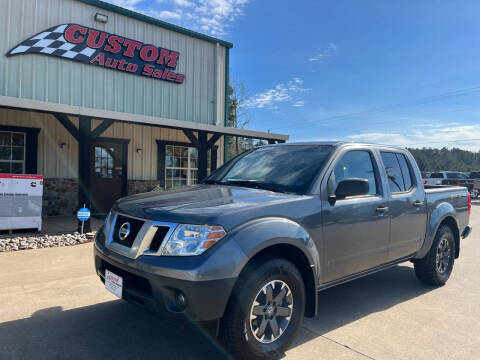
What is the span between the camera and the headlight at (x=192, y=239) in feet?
8.19

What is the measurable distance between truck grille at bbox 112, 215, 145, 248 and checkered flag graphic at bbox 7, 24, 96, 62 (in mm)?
8946

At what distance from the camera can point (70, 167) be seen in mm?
10945

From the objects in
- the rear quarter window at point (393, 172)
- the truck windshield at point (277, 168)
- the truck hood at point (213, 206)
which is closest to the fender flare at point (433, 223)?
the rear quarter window at point (393, 172)

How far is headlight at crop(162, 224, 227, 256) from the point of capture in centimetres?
250

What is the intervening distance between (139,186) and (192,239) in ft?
33.8

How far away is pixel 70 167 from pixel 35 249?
4905mm

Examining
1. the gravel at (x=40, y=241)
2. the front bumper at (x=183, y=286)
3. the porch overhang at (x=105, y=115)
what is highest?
the porch overhang at (x=105, y=115)

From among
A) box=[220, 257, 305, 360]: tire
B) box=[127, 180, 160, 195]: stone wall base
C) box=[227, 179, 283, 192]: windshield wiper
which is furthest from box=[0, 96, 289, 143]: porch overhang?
box=[220, 257, 305, 360]: tire

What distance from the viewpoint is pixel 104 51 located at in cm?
1112

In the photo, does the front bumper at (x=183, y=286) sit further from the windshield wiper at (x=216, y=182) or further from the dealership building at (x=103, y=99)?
the dealership building at (x=103, y=99)

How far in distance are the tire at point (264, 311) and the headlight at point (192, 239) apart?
1.22 ft

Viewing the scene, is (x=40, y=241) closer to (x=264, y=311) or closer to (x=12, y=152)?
(x=12, y=152)

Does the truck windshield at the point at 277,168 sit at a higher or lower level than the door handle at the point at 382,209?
higher

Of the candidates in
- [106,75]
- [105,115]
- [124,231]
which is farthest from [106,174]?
[124,231]
